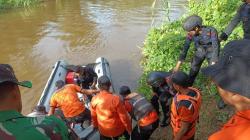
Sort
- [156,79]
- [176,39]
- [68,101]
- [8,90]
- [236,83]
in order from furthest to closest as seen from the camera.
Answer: [176,39] < [68,101] < [156,79] < [8,90] < [236,83]

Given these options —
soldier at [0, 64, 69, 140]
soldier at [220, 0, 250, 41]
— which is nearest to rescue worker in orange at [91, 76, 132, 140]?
soldier at [220, 0, 250, 41]

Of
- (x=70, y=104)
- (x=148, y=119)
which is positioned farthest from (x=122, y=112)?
(x=70, y=104)

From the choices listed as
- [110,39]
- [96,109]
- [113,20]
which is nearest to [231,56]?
[96,109]

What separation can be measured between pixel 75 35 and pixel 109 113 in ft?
32.7

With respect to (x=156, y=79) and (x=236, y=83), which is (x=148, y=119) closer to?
(x=156, y=79)

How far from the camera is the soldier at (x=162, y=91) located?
5.73m

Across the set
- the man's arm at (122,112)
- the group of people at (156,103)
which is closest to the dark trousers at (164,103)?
the group of people at (156,103)

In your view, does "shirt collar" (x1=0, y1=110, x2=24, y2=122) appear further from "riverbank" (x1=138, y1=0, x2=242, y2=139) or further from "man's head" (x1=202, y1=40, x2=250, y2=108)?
"riverbank" (x1=138, y1=0, x2=242, y2=139)

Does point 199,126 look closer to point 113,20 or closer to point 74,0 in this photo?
point 113,20

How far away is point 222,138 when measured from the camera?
72.5 inches

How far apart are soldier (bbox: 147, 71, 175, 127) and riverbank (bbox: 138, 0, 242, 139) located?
35cm

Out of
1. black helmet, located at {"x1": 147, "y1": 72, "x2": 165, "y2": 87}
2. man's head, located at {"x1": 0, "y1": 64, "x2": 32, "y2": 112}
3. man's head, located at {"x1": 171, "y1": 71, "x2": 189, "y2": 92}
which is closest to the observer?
man's head, located at {"x1": 0, "y1": 64, "x2": 32, "y2": 112}

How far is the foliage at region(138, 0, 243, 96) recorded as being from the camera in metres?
8.52

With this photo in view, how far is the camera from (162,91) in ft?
19.7
